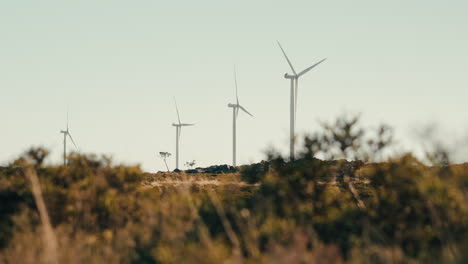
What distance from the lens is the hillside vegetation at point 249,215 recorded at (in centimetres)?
2133

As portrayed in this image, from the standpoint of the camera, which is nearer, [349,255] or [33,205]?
[349,255]

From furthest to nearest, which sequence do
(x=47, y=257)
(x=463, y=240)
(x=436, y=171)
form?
(x=436, y=171), (x=463, y=240), (x=47, y=257)

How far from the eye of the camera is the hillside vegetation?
21328 mm

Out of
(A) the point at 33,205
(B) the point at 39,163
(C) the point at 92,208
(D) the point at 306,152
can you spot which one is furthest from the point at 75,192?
(D) the point at 306,152

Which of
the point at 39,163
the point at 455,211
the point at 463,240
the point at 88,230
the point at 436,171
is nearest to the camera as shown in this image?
the point at 463,240

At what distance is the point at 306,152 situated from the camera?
40.1m

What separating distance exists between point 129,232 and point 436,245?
12.4 meters

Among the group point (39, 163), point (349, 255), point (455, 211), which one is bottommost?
point (349, 255)

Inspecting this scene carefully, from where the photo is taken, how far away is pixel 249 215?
23250mm

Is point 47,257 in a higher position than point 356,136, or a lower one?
lower

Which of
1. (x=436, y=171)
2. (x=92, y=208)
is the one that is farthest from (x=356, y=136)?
(x=92, y=208)

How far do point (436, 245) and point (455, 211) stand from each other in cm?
164

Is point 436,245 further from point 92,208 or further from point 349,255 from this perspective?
point 92,208

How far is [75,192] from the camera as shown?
3023cm
